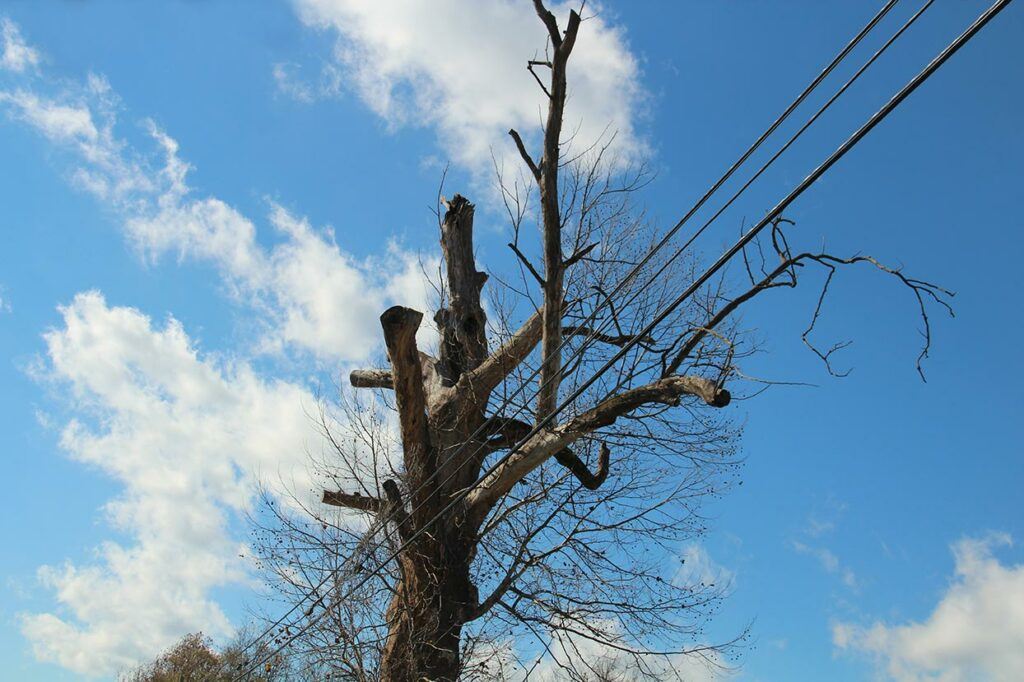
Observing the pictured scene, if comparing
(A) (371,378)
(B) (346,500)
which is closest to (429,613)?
(B) (346,500)

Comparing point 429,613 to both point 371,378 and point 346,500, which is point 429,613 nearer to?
point 346,500

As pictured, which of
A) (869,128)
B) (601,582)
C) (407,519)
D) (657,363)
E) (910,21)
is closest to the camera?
(869,128)

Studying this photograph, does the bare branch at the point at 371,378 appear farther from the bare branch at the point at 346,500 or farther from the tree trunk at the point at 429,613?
the tree trunk at the point at 429,613

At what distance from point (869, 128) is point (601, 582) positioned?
7.20 meters

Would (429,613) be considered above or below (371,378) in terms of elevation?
below

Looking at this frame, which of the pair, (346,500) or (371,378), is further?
(371,378)

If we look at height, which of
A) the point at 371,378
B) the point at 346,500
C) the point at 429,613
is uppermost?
the point at 371,378

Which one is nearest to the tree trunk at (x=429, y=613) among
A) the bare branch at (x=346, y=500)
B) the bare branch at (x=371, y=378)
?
the bare branch at (x=346, y=500)

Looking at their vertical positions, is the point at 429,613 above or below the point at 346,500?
below

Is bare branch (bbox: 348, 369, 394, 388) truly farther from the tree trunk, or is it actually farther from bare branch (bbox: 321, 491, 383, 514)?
the tree trunk

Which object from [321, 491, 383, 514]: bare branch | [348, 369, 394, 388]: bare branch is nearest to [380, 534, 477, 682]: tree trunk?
[321, 491, 383, 514]: bare branch

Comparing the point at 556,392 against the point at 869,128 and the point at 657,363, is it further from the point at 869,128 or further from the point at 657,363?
the point at 869,128

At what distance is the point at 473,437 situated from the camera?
934 cm

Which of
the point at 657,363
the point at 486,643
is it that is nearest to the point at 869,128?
the point at 657,363
